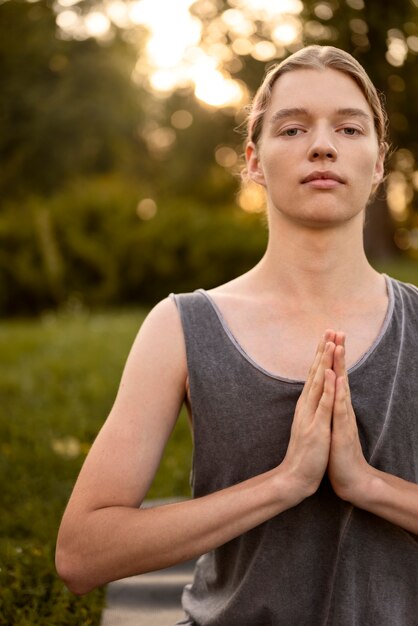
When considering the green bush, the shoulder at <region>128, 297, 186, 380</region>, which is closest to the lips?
the shoulder at <region>128, 297, 186, 380</region>

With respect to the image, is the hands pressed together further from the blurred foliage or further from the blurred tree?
the blurred tree

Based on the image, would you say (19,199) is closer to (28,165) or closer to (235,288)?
(28,165)

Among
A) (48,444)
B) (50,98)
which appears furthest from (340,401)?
(50,98)

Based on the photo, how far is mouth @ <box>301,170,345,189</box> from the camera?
6.01ft

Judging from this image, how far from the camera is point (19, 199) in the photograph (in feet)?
30.2

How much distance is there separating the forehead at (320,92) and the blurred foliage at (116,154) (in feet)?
3.85

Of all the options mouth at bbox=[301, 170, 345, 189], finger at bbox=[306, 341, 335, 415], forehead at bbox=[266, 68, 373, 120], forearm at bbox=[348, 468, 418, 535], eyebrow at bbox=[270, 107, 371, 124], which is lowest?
forearm at bbox=[348, 468, 418, 535]

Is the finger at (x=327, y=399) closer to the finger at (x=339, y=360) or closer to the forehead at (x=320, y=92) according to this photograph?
the finger at (x=339, y=360)

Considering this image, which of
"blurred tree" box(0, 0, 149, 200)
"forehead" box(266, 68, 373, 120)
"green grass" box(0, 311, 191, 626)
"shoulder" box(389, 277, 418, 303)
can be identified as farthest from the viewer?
"blurred tree" box(0, 0, 149, 200)

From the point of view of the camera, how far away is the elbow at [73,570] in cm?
177

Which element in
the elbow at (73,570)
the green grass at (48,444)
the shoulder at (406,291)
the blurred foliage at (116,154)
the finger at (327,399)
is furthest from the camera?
the blurred foliage at (116,154)

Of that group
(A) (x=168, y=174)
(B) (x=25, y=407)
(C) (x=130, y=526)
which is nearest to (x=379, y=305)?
(C) (x=130, y=526)

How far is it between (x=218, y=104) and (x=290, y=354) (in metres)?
17.1

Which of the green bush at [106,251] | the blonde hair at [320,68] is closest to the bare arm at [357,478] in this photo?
the blonde hair at [320,68]
